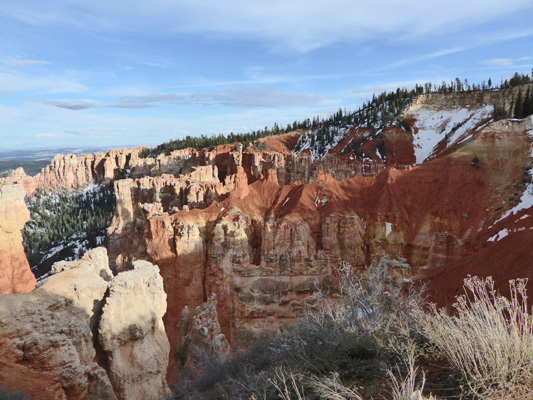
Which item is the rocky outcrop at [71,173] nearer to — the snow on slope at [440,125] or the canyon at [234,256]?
the canyon at [234,256]

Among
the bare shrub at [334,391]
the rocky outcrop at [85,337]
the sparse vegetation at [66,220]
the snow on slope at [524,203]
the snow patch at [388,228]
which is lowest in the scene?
the sparse vegetation at [66,220]

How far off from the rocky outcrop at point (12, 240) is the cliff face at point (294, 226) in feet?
24.7

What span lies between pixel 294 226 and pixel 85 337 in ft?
79.3

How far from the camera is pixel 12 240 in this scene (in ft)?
70.5

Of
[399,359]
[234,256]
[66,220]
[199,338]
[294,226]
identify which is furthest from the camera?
[66,220]

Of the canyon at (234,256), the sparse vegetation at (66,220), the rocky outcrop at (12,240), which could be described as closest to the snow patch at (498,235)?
the canyon at (234,256)

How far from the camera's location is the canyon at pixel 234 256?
31.2ft

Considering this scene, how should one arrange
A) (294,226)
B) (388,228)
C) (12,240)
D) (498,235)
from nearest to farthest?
1. (12,240)
2. (294,226)
3. (498,235)
4. (388,228)

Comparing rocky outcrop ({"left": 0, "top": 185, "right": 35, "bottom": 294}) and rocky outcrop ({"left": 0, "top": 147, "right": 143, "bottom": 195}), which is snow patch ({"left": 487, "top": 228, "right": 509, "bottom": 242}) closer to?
rocky outcrop ({"left": 0, "top": 185, "right": 35, "bottom": 294})

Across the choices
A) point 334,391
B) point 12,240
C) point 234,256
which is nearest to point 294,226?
point 234,256

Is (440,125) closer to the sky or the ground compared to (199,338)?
closer to the sky

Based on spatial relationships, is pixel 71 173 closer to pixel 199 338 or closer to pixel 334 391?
pixel 199 338

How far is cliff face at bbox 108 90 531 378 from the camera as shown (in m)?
24.6

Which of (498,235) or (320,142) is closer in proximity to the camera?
(498,235)
